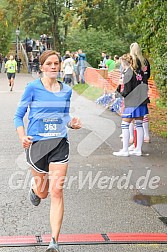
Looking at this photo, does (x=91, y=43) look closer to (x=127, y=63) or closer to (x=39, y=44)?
(x=39, y=44)

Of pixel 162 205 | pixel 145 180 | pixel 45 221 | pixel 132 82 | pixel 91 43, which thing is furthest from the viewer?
pixel 91 43

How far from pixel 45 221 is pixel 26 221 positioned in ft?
0.69

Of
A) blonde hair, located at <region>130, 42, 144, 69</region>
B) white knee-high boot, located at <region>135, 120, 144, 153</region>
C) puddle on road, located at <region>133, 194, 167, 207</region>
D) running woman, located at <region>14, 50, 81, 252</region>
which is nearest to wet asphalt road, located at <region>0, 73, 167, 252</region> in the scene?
puddle on road, located at <region>133, 194, 167, 207</region>

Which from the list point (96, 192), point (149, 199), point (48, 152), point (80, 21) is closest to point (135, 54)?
point (96, 192)

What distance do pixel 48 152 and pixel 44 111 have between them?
400mm

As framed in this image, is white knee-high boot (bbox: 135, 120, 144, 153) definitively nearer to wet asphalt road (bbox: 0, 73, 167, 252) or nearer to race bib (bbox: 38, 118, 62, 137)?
wet asphalt road (bbox: 0, 73, 167, 252)

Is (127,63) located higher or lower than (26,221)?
higher

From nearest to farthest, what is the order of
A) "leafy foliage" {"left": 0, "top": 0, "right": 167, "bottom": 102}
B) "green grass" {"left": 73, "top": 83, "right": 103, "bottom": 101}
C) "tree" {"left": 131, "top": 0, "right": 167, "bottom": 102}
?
"tree" {"left": 131, "top": 0, "right": 167, "bottom": 102}
"green grass" {"left": 73, "top": 83, "right": 103, "bottom": 101}
"leafy foliage" {"left": 0, "top": 0, "right": 167, "bottom": 102}

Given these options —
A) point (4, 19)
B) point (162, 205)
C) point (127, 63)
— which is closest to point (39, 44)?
point (4, 19)

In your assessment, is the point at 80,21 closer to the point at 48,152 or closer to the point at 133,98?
the point at 133,98

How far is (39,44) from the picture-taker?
Result: 47.2 meters

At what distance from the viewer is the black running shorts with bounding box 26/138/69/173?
5133 millimetres

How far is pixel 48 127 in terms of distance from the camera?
16.9 ft

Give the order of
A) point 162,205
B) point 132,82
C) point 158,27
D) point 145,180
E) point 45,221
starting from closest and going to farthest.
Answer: point 45,221 < point 162,205 < point 145,180 < point 132,82 < point 158,27
